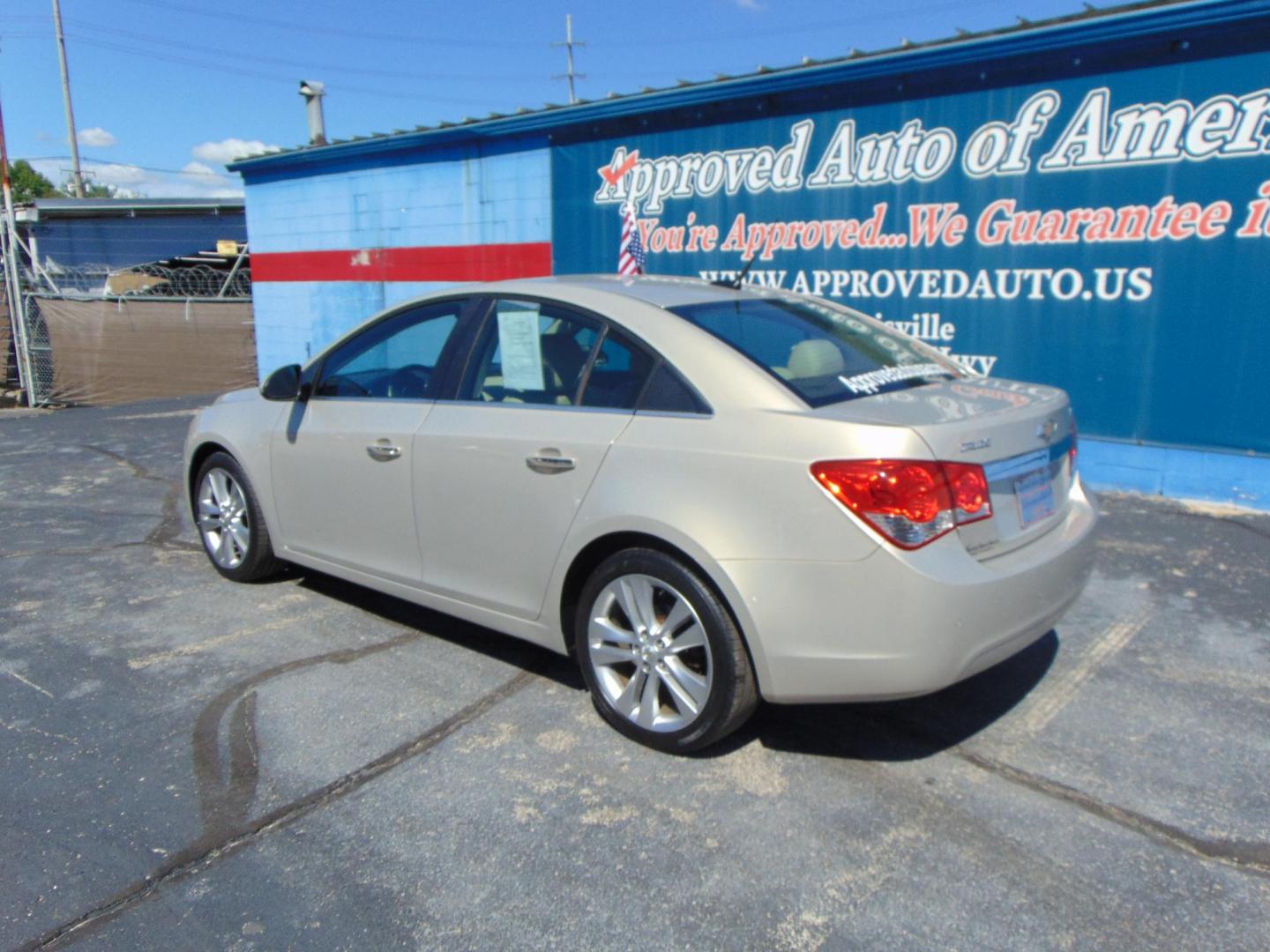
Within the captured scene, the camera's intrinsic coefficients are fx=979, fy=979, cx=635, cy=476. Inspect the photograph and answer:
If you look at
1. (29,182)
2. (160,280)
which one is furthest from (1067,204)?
(29,182)

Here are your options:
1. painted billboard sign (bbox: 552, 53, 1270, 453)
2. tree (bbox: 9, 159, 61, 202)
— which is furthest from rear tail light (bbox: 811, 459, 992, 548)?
tree (bbox: 9, 159, 61, 202)

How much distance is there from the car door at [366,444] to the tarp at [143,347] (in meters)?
11.8

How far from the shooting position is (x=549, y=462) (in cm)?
356

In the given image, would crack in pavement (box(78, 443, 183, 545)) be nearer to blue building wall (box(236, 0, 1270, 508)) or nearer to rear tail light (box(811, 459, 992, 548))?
blue building wall (box(236, 0, 1270, 508))

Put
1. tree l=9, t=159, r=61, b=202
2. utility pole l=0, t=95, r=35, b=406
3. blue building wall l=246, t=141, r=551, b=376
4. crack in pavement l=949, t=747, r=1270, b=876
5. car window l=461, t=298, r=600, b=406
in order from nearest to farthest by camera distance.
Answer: crack in pavement l=949, t=747, r=1270, b=876
car window l=461, t=298, r=600, b=406
blue building wall l=246, t=141, r=551, b=376
utility pole l=0, t=95, r=35, b=406
tree l=9, t=159, r=61, b=202

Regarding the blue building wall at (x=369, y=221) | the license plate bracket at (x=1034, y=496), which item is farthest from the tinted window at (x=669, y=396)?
the blue building wall at (x=369, y=221)

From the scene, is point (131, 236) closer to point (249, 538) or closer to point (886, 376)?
point (249, 538)

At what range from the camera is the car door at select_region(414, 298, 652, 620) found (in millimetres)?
3525

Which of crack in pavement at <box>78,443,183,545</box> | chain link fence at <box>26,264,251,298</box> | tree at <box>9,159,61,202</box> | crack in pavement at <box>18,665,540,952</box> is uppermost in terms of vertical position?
tree at <box>9,159,61,202</box>

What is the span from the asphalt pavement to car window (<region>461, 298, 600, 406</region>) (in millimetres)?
1191

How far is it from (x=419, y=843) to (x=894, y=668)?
4.93ft

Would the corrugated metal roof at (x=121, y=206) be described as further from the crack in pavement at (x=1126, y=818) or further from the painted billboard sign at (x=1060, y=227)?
the crack in pavement at (x=1126, y=818)

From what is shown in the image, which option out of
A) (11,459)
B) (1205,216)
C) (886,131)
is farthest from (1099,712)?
(11,459)

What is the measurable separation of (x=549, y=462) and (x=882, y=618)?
1.32 m
